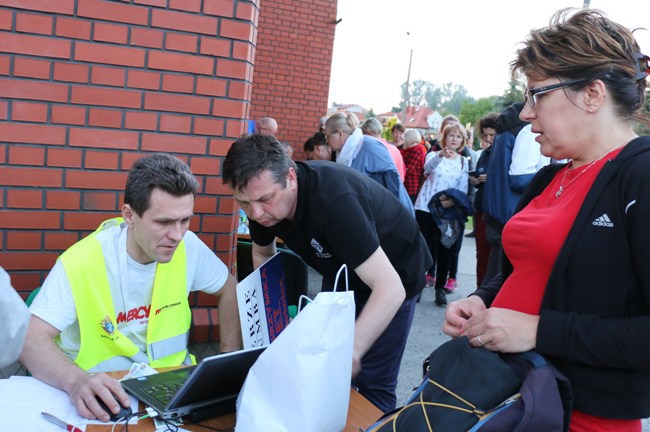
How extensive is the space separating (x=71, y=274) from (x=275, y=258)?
75 centimetres

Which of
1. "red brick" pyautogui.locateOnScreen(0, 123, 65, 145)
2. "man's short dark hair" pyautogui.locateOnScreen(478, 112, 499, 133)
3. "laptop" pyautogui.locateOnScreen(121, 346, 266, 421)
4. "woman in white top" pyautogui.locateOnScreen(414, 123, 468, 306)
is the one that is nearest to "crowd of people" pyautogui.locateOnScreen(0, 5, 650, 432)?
"laptop" pyautogui.locateOnScreen(121, 346, 266, 421)

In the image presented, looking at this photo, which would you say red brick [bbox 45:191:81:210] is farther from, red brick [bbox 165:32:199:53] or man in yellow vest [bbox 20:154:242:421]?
red brick [bbox 165:32:199:53]

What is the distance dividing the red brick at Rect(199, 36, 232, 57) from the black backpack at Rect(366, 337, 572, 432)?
2.02 metres

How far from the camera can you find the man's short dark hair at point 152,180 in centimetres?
219

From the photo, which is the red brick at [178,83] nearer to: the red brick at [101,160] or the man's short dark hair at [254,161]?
the red brick at [101,160]

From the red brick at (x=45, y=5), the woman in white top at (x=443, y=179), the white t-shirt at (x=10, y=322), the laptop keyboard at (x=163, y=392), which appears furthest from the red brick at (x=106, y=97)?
the woman in white top at (x=443, y=179)

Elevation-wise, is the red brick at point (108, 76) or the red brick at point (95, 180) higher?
the red brick at point (108, 76)

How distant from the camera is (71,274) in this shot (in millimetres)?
2029

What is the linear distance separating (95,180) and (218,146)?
2.03 feet

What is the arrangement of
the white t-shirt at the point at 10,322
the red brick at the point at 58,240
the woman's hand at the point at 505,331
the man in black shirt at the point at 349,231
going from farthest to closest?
1. the red brick at the point at 58,240
2. the man in black shirt at the point at 349,231
3. the woman's hand at the point at 505,331
4. the white t-shirt at the point at 10,322

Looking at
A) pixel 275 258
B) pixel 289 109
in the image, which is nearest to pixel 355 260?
pixel 275 258

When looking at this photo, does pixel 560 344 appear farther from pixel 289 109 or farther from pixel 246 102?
pixel 289 109

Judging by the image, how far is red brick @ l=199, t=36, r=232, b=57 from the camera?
2.76 m

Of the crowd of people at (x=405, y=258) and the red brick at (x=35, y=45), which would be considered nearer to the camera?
the crowd of people at (x=405, y=258)
